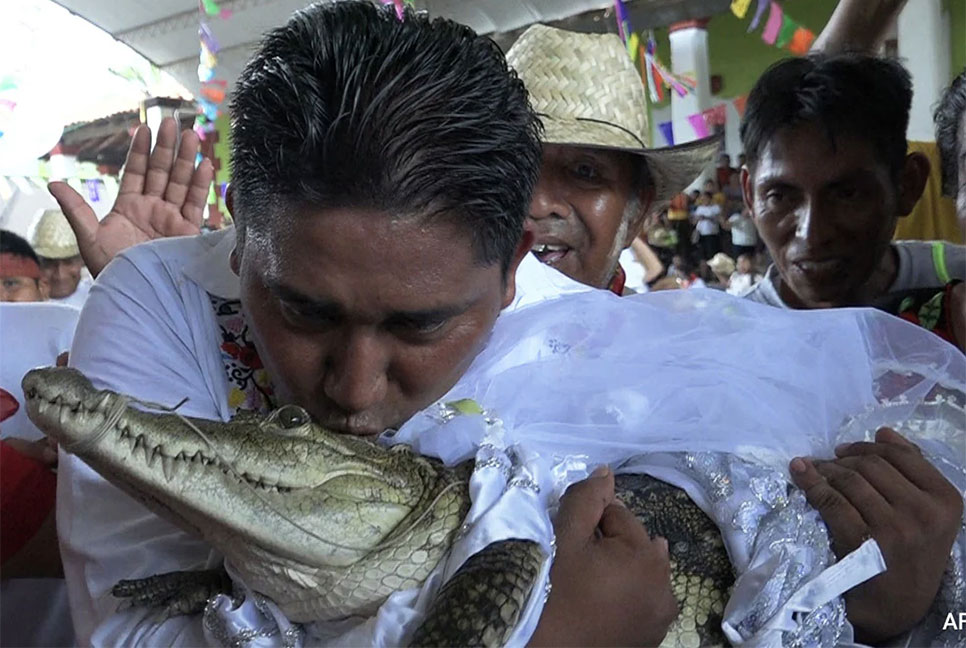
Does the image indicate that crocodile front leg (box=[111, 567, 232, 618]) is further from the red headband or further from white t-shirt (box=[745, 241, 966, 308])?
the red headband

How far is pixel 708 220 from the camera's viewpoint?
7012 millimetres

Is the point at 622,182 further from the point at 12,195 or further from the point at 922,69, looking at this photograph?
the point at 12,195

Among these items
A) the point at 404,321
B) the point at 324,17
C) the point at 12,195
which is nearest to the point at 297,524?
the point at 404,321

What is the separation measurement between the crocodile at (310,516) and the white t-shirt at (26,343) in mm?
776

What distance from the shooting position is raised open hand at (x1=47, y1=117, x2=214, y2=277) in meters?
1.76

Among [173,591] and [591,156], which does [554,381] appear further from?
[591,156]

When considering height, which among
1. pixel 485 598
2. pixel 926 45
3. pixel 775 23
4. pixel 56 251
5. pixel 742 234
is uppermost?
pixel 485 598

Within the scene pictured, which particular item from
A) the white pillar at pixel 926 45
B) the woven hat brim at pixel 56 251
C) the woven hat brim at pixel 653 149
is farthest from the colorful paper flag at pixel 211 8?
the white pillar at pixel 926 45

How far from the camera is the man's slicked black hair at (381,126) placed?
0.92 meters

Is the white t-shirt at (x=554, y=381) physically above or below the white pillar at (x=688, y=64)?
above

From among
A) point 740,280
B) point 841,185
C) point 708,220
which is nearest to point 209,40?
point 841,185

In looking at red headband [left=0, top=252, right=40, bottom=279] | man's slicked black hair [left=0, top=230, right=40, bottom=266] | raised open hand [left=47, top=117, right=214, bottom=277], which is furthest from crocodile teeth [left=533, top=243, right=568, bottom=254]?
man's slicked black hair [left=0, top=230, right=40, bottom=266]

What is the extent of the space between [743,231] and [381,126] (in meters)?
6.03

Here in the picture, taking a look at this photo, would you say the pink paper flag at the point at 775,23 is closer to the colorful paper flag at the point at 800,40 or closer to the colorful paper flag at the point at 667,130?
the colorful paper flag at the point at 800,40
